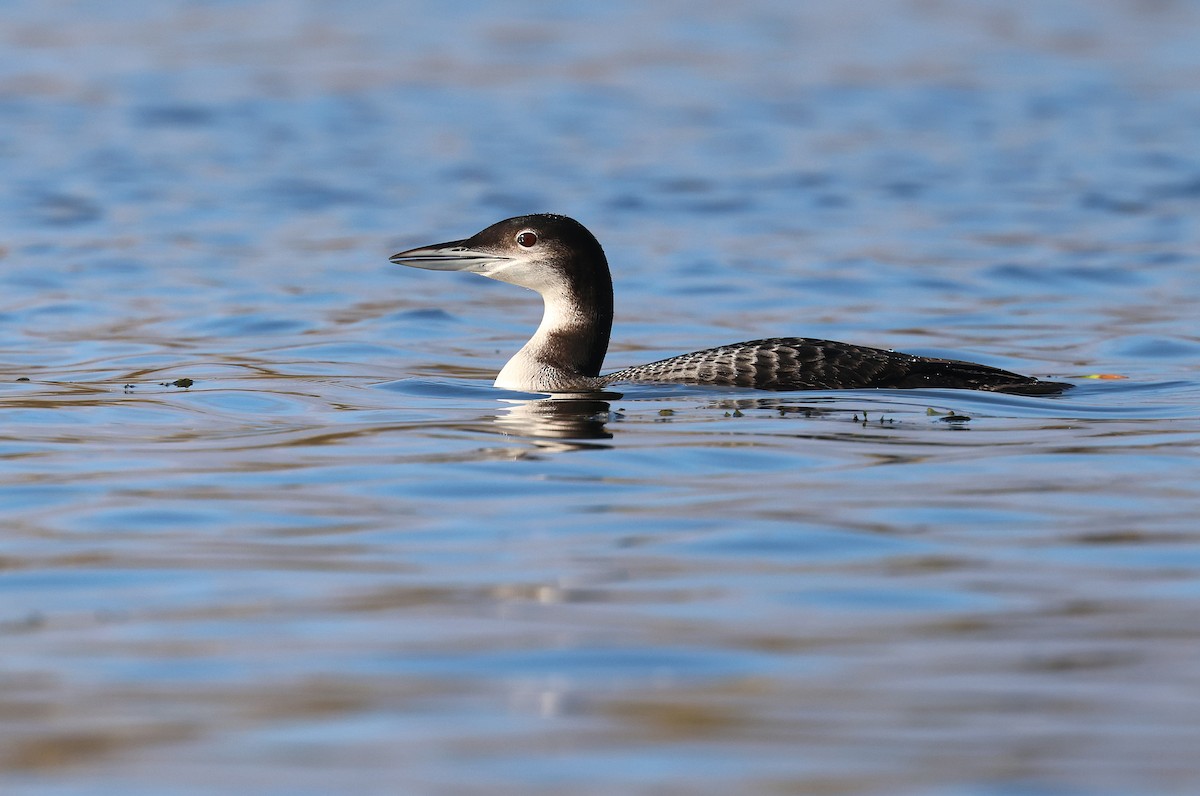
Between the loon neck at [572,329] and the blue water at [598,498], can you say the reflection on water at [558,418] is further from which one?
the loon neck at [572,329]

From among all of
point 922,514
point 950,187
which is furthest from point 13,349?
point 950,187

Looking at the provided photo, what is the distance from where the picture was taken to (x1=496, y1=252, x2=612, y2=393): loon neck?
32.5 feet

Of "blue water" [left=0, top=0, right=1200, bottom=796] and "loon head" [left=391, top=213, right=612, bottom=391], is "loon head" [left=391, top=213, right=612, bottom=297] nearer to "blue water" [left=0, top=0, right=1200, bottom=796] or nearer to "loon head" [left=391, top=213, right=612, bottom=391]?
"loon head" [left=391, top=213, right=612, bottom=391]

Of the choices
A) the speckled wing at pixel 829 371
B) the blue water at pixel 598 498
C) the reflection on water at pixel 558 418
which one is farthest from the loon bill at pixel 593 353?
the reflection on water at pixel 558 418

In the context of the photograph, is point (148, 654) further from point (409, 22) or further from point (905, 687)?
point (409, 22)

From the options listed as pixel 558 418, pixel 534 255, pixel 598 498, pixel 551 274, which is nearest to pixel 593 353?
pixel 551 274

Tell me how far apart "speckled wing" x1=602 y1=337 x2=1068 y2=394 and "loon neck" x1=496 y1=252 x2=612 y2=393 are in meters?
0.50

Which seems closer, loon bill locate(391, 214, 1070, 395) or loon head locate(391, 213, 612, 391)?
loon bill locate(391, 214, 1070, 395)

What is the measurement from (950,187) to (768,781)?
18170 mm

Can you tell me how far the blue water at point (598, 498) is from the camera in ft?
13.2

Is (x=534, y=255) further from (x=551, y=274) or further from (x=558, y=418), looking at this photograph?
(x=558, y=418)

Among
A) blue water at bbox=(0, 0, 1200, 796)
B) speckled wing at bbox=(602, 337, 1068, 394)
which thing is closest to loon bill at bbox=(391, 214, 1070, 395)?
speckled wing at bbox=(602, 337, 1068, 394)

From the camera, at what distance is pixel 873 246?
17219mm

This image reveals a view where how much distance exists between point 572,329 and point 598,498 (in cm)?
336
